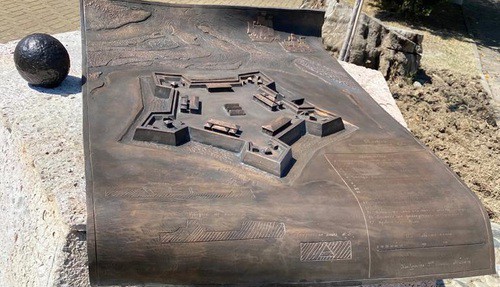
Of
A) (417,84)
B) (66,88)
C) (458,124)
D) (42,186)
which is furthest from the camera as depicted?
(417,84)

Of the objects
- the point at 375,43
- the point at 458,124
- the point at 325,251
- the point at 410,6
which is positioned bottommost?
the point at 458,124

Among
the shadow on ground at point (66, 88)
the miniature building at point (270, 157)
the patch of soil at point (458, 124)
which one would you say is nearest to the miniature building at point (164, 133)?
the miniature building at point (270, 157)

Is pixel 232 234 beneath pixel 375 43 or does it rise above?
above

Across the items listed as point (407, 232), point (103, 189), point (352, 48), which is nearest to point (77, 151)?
point (103, 189)

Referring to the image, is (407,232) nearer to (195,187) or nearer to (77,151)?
(195,187)

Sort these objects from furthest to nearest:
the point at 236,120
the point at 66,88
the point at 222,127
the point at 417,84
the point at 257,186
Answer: the point at 417,84, the point at 66,88, the point at 236,120, the point at 222,127, the point at 257,186

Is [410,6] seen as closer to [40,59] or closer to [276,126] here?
[276,126]

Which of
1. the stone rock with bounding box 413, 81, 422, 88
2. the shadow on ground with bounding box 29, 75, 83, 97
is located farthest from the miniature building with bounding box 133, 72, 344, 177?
the stone rock with bounding box 413, 81, 422, 88

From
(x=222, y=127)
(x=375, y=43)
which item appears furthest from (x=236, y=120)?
(x=375, y=43)
